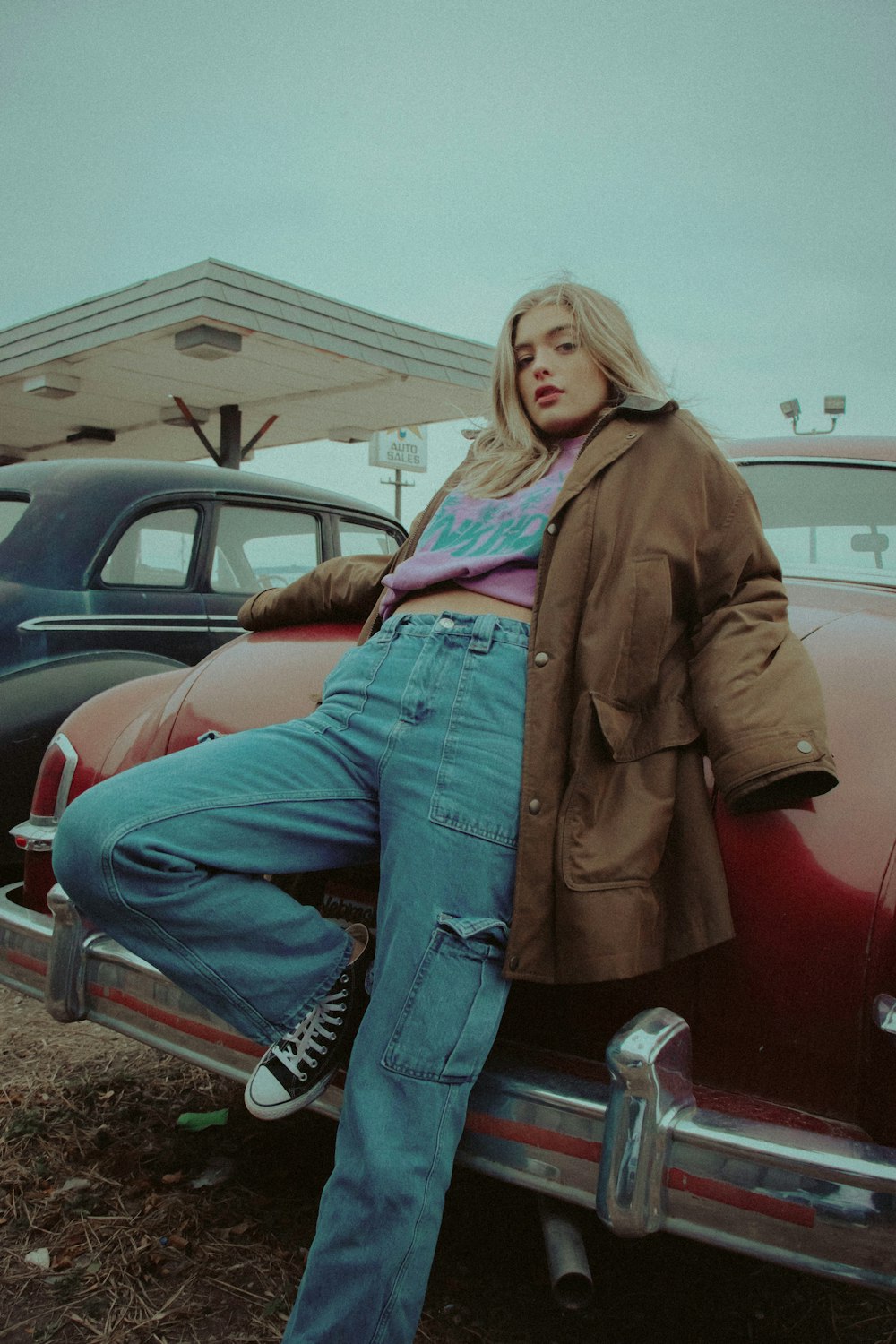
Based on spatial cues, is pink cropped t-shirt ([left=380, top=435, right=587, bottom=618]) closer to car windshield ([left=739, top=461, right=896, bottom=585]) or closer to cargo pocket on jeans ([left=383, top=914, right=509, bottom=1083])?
cargo pocket on jeans ([left=383, top=914, right=509, bottom=1083])

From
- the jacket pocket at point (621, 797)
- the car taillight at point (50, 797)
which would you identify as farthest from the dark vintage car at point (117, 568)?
the jacket pocket at point (621, 797)

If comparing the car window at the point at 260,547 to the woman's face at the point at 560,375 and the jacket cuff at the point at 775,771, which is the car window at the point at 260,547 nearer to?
the woman's face at the point at 560,375

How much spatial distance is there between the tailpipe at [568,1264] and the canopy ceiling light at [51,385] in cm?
1076

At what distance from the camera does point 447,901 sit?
5.50 ft

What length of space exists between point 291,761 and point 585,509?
2.22 ft

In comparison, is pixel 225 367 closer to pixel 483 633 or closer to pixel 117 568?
pixel 117 568

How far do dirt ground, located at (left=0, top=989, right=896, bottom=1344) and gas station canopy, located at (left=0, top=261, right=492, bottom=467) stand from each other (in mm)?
6862

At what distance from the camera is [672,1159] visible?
150 centimetres

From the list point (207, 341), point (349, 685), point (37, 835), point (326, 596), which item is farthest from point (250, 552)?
point (207, 341)

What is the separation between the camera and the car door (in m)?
4.97

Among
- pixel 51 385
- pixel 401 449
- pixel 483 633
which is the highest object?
pixel 51 385

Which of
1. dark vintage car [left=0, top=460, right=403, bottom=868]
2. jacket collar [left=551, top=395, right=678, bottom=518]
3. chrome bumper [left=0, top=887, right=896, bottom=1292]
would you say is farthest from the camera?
dark vintage car [left=0, top=460, right=403, bottom=868]

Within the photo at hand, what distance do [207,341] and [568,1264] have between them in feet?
29.1

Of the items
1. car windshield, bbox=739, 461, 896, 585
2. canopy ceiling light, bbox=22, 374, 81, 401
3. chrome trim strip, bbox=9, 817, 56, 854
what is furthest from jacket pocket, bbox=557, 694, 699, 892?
canopy ceiling light, bbox=22, 374, 81, 401
